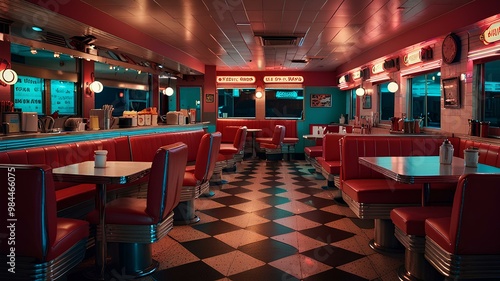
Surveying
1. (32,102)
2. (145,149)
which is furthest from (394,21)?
(32,102)

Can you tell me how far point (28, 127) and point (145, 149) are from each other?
1755 mm

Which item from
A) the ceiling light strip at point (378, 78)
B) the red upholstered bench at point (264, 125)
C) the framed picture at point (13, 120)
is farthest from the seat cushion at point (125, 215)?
the red upholstered bench at point (264, 125)

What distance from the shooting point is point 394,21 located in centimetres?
623

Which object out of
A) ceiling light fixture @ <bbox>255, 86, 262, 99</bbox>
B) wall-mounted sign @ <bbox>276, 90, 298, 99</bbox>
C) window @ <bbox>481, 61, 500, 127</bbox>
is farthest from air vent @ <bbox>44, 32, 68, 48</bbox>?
wall-mounted sign @ <bbox>276, 90, 298, 99</bbox>

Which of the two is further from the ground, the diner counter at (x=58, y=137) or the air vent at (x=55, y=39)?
the air vent at (x=55, y=39)

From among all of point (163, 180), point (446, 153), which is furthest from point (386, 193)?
point (163, 180)

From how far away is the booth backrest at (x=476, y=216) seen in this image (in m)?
2.31

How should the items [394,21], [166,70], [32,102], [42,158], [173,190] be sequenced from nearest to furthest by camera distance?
1. [173,190]
2. [42,158]
3. [394,21]
4. [166,70]
5. [32,102]

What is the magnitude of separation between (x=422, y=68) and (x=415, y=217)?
A: 4.60m

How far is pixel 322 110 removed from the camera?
43.8ft

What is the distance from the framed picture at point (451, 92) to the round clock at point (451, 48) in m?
0.32

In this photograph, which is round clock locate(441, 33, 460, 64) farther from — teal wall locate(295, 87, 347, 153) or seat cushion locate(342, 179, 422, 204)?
teal wall locate(295, 87, 347, 153)

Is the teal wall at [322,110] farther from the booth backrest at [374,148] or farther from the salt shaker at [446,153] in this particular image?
the salt shaker at [446,153]

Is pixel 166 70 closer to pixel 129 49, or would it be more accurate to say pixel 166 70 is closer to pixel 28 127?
pixel 129 49
